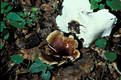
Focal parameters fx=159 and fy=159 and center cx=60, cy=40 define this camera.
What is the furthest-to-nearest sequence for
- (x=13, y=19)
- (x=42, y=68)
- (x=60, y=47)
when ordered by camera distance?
1. (x=13, y=19)
2. (x=60, y=47)
3. (x=42, y=68)

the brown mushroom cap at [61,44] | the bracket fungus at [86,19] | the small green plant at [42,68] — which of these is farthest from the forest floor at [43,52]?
the bracket fungus at [86,19]

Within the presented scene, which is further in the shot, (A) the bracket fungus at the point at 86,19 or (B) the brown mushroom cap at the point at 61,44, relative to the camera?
(B) the brown mushroom cap at the point at 61,44

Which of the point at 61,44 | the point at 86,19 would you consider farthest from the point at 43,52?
the point at 86,19

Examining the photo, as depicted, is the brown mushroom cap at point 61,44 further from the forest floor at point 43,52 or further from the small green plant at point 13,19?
the small green plant at point 13,19

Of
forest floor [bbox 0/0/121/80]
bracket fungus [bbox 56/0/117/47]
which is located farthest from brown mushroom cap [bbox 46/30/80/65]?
bracket fungus [bbox 56/0/117/47]

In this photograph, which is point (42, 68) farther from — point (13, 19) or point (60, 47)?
point (13, 19)

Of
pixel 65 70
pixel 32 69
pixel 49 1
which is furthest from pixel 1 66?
pixel 49 1

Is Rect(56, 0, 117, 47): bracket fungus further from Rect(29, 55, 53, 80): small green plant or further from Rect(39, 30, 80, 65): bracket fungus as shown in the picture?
Rect(29, 55, 53, 80): small green plant
